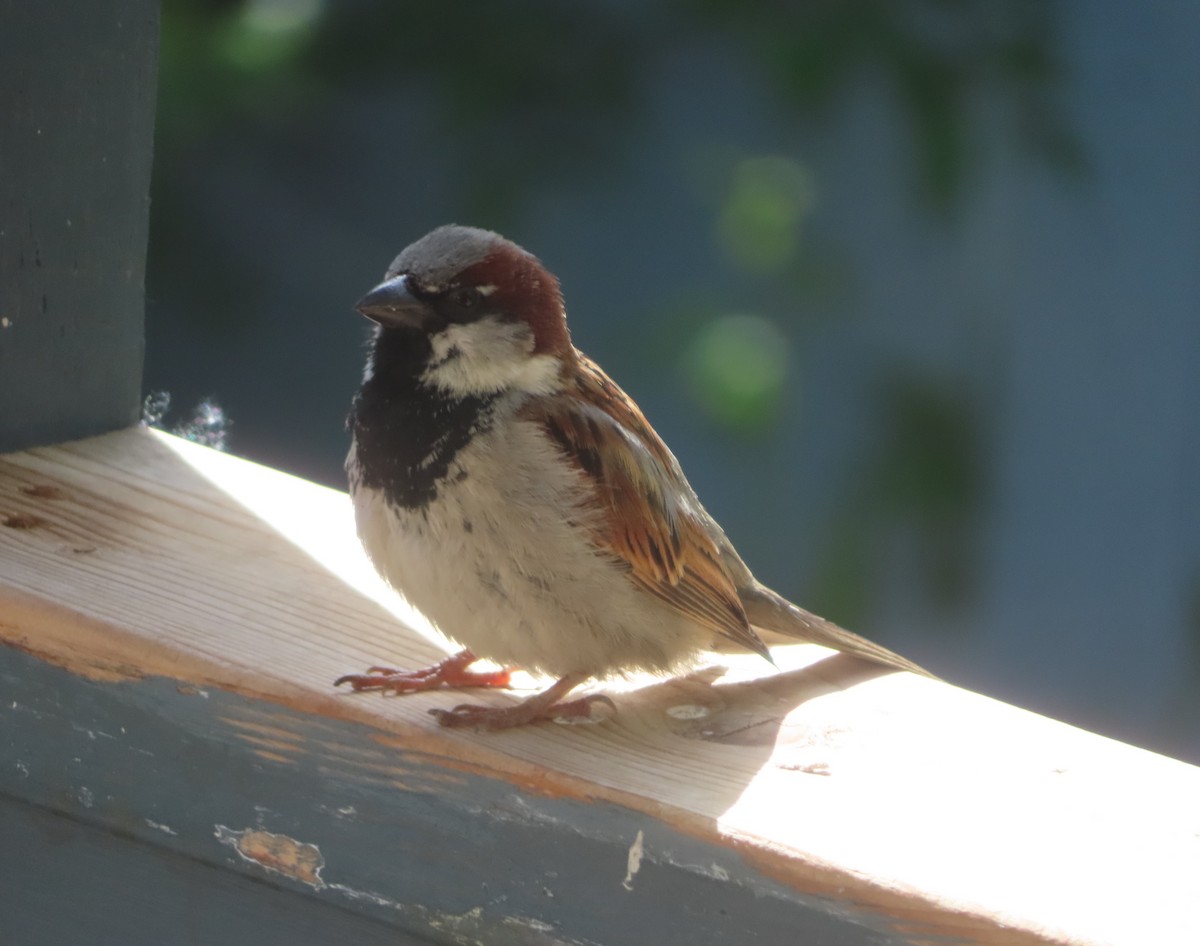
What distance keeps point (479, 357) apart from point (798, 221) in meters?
1.07

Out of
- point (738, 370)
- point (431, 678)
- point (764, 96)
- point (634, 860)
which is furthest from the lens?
point (764, 96)

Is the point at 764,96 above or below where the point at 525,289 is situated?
above

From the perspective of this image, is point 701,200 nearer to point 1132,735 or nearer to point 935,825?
point 1132,735

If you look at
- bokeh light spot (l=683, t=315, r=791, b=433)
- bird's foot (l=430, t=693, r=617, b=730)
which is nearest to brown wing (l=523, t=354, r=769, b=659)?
bird's foot (l=430, t=693, r=617, b=730)

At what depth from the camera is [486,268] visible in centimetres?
177

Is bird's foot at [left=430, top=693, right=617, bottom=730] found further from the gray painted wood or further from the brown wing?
the brown wing

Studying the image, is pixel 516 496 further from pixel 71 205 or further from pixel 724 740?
pixel 71 205

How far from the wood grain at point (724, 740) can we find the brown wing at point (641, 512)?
0.09m

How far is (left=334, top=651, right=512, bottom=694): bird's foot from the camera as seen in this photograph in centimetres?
139

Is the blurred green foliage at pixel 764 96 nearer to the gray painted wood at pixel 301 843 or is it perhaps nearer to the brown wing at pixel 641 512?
the brown wing at pixel 641 512

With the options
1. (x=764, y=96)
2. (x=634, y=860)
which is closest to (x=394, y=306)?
(x=634, y=860)

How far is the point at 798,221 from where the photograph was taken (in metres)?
2.66

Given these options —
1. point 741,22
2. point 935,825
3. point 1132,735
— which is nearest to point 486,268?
point 935,825

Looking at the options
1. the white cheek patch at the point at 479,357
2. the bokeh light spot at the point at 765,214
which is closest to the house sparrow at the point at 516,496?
the white cheek patch at the point at 479,357
